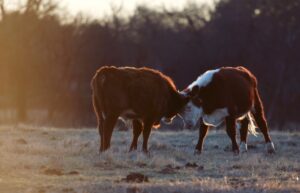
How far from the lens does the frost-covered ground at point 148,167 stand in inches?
485

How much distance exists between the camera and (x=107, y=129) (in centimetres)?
1736

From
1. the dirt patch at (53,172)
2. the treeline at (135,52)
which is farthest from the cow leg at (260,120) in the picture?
the treeline at (135,52)

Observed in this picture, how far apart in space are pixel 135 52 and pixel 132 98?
137ft

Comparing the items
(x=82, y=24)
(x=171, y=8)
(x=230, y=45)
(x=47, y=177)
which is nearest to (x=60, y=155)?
(x=47, y=177)

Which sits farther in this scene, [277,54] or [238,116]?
[277,54]

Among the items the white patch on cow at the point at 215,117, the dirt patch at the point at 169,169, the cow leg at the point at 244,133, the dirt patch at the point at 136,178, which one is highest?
the white patch on cow at the point at 215,117

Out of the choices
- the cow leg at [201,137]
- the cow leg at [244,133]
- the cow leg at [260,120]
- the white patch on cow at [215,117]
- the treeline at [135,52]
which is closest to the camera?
the white patch on cow at [215,117]

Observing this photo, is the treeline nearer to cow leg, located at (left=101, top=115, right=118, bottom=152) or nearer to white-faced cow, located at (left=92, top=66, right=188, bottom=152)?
white-faced cow, located at (left=92, top=66, right=188, bottom=152)

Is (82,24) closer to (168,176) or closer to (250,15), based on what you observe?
(250,15)

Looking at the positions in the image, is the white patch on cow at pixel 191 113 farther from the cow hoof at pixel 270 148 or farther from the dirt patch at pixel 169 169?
the dirt patch at pixel 169 169

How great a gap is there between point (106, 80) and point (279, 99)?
114ft

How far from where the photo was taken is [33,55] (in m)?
54.0

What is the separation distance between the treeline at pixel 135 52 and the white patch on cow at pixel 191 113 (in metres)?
27.9

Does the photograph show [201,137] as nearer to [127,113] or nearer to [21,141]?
[127,113]
